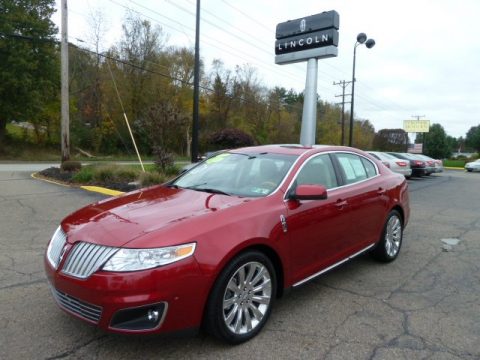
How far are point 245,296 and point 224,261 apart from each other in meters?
0.46

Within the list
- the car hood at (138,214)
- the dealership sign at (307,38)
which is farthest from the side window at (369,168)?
the dealership sign at (307,38)

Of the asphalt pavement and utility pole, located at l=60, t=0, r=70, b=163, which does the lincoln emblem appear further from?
the asphalt pavement

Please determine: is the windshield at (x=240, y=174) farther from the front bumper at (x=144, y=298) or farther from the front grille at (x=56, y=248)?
the front grille at (x=56, y=248)

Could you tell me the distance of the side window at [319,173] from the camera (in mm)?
4008

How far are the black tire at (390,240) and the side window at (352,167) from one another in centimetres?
76

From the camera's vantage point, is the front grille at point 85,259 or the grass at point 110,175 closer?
the front grille at point 85,259

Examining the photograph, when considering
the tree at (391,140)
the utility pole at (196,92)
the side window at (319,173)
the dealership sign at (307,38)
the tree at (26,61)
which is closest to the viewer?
the side window at (319,173)

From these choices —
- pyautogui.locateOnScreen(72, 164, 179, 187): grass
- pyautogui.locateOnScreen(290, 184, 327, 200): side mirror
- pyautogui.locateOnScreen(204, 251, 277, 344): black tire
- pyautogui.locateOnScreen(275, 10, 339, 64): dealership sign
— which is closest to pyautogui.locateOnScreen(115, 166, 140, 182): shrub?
pyautogui.locateOnScreen(72, 164, 179, 187): grass

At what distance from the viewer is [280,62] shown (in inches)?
690

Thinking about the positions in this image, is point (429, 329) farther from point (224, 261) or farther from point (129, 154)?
point (129, 154)

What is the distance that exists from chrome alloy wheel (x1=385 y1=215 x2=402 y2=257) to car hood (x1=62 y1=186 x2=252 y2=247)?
2606 mm

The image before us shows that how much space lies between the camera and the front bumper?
8.59ft

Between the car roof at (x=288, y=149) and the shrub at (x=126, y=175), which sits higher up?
the car roof at (x=288, y=149)

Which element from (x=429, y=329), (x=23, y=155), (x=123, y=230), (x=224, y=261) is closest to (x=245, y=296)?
(x=224, y=261)
